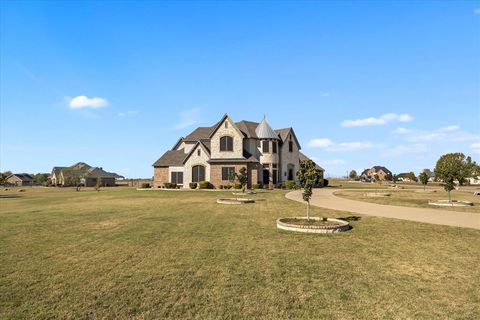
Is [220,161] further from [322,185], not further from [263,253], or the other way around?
[263,253]

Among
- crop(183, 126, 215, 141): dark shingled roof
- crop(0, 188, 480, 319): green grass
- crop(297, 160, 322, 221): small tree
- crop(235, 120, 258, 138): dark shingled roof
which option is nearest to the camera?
crop(0, 188, 480, 319): green grass

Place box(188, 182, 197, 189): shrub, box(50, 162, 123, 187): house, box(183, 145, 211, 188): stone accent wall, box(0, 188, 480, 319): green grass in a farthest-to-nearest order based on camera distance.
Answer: box(50, 162, 123, 187): house < box(183, 145, 211, 188): stone accent wall < box(188, 182, 197, 189): shrub < box(0, 188, 480, 319): green grass

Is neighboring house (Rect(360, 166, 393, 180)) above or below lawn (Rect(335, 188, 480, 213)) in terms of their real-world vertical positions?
above

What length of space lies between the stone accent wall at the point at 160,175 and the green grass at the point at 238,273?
130 ft

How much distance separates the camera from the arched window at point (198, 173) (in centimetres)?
5191

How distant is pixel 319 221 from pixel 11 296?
45.8ft

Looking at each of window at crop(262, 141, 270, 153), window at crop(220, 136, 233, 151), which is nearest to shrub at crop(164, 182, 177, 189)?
window at crop(220, 136, 233, 151)

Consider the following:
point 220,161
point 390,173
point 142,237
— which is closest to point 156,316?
point 142,237

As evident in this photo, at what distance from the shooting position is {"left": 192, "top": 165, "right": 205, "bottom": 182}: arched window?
170 feet

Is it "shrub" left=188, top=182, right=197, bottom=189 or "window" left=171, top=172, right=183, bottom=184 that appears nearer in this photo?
"shrub" left=188, top=182, right=197, bottom=189

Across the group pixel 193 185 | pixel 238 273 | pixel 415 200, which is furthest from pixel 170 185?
pixel 238 273

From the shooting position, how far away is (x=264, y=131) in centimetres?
5134

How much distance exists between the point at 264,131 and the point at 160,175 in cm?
2051

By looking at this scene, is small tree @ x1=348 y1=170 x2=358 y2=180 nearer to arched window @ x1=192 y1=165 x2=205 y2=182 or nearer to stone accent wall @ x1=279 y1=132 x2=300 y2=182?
stone accent wall @ x1=279 y1=132 x2=300 y2=182
